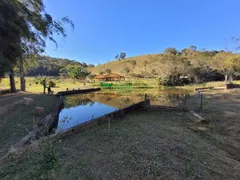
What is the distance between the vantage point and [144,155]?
132 inches

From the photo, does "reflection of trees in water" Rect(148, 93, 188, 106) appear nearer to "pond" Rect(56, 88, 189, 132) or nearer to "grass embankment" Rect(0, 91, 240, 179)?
"pond" Rect(56, 88, 189, 132)

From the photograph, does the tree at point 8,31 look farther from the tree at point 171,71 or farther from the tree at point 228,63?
the tree at point 228,63

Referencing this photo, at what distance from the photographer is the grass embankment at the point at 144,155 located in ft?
8.79

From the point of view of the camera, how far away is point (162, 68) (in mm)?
35719

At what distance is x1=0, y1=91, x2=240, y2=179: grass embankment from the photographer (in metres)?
2.68

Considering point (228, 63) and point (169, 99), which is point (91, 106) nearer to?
point (169, 99)

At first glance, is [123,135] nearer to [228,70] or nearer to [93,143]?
[93,143]

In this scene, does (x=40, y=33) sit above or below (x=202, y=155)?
above

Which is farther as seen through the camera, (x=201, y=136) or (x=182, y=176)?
(x=201, y=136)

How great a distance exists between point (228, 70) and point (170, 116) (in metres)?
26.4

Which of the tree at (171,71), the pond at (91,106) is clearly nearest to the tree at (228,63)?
the tree at (171,71)

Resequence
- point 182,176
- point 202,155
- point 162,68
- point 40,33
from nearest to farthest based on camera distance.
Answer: point 182,176
point 202,155
point 40,33
point 162,68

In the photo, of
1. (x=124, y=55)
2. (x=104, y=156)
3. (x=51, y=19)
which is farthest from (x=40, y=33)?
(x=124, y=55)

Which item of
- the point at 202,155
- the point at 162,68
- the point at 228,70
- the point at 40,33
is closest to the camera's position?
the point at 202,155
